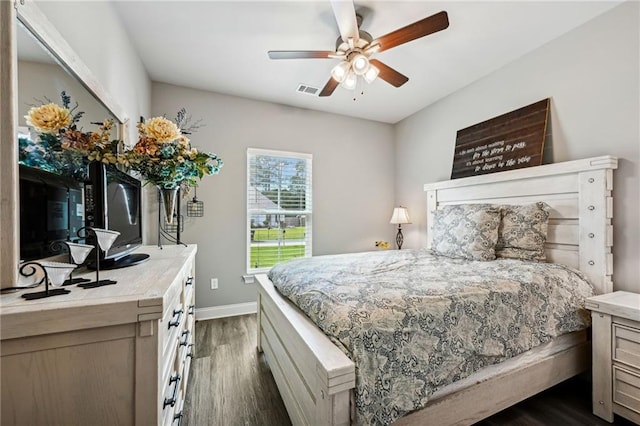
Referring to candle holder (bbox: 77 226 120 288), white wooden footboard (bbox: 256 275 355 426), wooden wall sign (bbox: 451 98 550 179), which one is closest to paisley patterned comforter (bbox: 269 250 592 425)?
white wooden footboard (bbox: 256 275 355 426)

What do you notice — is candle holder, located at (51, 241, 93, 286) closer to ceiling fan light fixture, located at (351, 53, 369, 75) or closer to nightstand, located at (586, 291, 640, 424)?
ceiling fan light fixture, located at (351, 53, 369, 75)

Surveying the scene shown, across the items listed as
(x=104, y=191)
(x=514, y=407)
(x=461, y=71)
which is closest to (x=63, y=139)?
(x=104, y=191)

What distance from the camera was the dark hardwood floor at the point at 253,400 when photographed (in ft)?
5.19

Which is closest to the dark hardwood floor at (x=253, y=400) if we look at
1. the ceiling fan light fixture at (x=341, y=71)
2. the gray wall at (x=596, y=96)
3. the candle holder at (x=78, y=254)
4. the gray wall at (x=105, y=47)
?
the gray wall at (x=596, y=96)

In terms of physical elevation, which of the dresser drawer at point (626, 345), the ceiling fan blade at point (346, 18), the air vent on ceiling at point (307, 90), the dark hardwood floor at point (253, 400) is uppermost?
the air vent on ceiling at point (307, 90)

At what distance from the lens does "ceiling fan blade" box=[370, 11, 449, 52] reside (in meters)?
1.61

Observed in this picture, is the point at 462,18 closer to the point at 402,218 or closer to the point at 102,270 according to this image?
the point at 402,218

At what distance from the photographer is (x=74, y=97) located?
1259mm

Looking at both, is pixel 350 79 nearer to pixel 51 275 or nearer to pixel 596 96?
pixel 596 96

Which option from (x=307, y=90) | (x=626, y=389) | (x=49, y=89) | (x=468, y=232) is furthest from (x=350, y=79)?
(x=626, y=389)

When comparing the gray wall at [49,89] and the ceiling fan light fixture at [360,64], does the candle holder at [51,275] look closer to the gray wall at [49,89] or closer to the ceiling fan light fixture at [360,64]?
the gray wall at [49,89]

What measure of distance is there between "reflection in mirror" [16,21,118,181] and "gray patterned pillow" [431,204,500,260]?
271 cm

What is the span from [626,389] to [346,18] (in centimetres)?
286

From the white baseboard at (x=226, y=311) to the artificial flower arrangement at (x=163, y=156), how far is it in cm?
199
